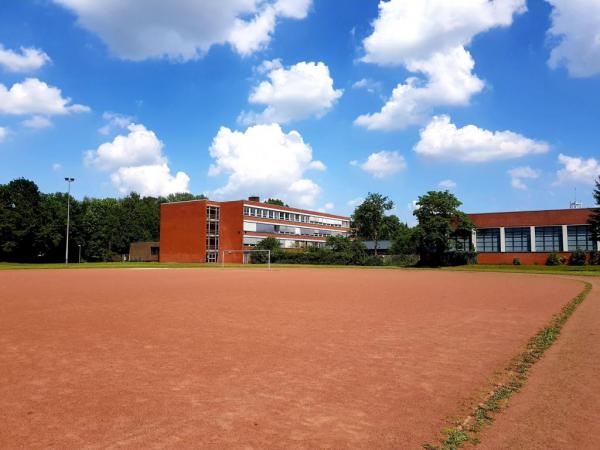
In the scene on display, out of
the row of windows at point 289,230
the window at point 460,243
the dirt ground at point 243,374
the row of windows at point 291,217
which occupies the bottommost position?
the dirt ground at point 243,374

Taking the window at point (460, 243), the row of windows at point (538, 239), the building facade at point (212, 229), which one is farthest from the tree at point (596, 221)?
the building facade at point (212, 229)

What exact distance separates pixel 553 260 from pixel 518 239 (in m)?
6.09

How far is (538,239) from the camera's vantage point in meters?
67.1

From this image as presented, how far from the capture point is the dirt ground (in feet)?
18.1

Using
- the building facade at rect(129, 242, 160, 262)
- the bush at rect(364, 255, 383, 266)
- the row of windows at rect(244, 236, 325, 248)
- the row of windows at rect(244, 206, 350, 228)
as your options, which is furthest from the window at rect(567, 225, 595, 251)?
the building facade at rect(129, 242, 160, 262)

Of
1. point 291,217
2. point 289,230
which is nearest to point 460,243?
point 289,230

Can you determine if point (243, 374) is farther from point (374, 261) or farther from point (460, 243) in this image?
point (374, 261)

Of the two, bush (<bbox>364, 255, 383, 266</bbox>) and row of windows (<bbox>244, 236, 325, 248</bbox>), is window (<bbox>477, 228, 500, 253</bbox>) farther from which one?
row of windows (<bbox>244, 236, 325, 248</bbox>)

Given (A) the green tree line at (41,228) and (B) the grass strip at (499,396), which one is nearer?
(B) the grass strip at (499,396)

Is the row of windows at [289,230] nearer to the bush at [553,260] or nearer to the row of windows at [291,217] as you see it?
the row of windows at [291,217]

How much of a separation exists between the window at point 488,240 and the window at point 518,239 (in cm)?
140

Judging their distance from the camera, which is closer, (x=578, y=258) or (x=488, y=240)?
(x=578, y=258)

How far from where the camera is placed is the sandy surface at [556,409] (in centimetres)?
528

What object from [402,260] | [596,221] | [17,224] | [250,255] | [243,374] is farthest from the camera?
[250,255]
